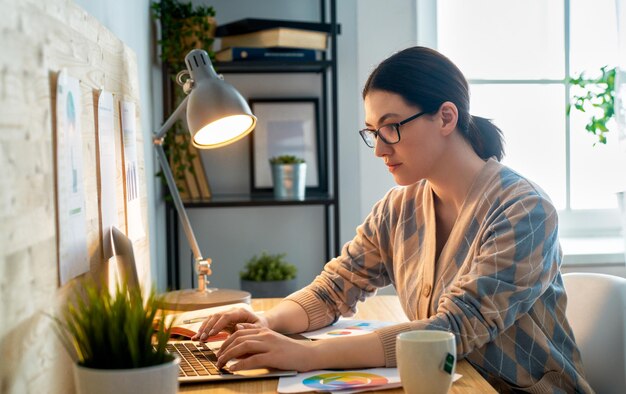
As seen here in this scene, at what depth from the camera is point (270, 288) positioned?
2.79m

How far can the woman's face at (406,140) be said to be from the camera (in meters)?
1.66

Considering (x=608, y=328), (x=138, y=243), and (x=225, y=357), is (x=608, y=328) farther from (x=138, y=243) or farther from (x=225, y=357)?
(x=138, y=243)

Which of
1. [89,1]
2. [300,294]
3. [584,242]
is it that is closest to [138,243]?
[300,294]

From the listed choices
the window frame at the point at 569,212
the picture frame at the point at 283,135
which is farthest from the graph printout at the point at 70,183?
the window frame at the point at 569,212

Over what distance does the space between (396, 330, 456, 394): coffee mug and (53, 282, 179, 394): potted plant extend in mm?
334

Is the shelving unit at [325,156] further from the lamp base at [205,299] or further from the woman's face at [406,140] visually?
the woman's face at [406,140]

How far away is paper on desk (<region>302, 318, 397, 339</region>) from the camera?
1624 mm

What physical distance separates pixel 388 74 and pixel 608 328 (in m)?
0.68

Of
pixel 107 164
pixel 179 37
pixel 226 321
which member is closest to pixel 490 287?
pixel 226 321

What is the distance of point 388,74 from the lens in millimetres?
1674

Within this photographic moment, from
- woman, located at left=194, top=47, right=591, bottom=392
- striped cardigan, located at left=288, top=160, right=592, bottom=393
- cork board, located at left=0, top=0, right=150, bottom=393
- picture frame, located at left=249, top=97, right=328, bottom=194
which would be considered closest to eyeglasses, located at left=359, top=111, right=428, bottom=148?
woman, located at left=194, top=47, right=591, bottom=392

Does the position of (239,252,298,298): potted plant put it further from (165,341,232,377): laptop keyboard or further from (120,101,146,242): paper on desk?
(165,341,232,377): laptop keyboard

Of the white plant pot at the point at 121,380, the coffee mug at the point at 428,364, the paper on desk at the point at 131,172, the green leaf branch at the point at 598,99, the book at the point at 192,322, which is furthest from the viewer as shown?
the green leaf branch at the point at 598,99

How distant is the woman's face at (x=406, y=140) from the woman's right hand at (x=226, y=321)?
405mm
